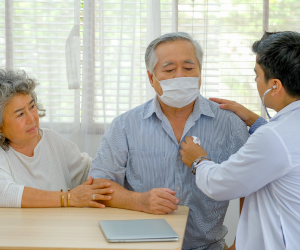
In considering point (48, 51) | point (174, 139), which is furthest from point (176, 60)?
point (48, 51)

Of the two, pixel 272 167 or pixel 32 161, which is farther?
pixel 32 161

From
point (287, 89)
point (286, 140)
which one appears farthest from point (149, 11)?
point (286, 140)

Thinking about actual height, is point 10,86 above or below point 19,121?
above

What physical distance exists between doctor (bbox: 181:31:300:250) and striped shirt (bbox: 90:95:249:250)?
35 centimetres

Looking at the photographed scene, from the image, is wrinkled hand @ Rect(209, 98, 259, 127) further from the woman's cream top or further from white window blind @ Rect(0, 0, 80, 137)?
white window blind @ Rect(0, 0, 80, 137)

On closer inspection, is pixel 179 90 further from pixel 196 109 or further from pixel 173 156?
pixel 173 156

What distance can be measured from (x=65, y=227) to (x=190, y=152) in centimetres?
60

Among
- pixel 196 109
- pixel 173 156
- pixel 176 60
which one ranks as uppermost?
pixel 176 60

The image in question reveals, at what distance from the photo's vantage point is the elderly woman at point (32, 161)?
1.64 metres

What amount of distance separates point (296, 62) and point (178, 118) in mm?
690

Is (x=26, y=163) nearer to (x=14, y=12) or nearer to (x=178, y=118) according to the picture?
(x=178, y=118)

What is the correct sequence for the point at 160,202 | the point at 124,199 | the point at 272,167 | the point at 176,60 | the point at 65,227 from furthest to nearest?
the point at 176,60
the point at 124,199
the point at 160,202
the point at 65,227
the point at 272,167

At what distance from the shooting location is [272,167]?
1.20 meters

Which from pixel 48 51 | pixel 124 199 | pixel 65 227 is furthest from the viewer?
pixel 48 51
